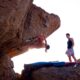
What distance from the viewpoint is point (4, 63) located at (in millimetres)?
26781

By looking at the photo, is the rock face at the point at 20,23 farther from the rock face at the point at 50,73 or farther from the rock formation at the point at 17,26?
the rock face at the point at 50,73

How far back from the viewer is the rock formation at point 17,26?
76.9ft

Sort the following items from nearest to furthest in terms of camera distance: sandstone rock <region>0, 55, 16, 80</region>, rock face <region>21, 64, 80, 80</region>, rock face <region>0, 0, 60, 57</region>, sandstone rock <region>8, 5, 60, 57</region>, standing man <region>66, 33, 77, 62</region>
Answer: rock face <region>21, 64, 80, 80</region>
rock face <region>0, 0, 60, 57</region>
standing man <region>66, 33, 77, 62</region>
sandstone rock <region>0, 55, 16, 80</region>
sandstone rock <region>8, 5, 60, 57</region>

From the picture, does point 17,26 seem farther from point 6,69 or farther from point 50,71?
point 50,71

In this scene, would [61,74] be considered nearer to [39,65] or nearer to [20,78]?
[39,65]

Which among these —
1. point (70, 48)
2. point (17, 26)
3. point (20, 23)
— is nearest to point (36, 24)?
point (20, 23)

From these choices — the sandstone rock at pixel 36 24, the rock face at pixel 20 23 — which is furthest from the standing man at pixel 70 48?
the sandstone rock at pixel 36 24

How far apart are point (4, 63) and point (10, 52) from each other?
294cm

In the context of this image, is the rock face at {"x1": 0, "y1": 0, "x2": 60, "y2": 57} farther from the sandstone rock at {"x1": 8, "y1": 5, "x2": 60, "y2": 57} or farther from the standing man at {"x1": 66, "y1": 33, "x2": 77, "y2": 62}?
the standing man at {"x1": 66, "y1": 33, "x2": 77, "y2": 62}

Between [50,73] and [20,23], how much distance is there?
5.70 metres

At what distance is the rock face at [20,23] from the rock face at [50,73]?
3661 mm

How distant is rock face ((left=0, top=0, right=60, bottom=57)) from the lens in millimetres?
23344

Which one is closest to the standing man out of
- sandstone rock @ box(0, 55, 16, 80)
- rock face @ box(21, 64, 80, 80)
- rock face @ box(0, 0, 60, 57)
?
rock face @ box(21, 64, 80, 80)

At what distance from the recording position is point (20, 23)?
25234mm
